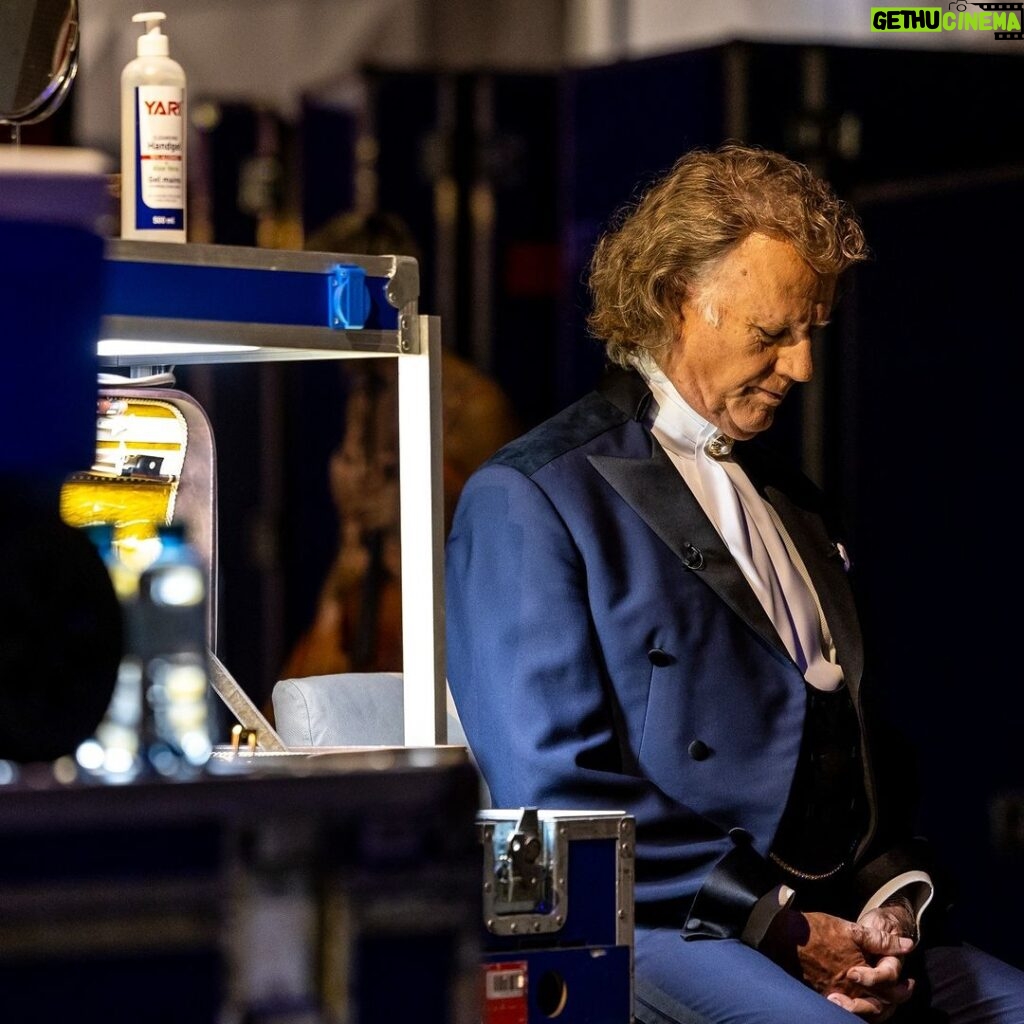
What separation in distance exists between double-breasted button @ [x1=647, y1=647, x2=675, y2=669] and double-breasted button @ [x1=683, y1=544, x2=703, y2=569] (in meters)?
0.12

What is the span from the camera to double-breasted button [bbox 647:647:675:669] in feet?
7.15

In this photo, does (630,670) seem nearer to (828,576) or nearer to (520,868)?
(828,576)

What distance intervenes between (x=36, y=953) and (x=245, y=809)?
5.6 inches

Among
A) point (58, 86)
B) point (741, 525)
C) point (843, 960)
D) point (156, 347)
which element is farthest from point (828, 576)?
point (58, 86)

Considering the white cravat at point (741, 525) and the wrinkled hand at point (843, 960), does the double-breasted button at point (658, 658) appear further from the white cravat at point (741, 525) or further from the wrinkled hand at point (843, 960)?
the wrinkled hand at point (843, 960)

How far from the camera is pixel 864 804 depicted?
2.29m

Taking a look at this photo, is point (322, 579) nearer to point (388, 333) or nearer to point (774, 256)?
point (774, 256)

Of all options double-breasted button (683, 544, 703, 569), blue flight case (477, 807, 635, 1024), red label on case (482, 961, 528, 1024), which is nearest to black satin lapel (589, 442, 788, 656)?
double-breasted button (683, 544, 703, 569)

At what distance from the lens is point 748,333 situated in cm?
234

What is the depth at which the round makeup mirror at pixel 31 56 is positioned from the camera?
1.87 metres

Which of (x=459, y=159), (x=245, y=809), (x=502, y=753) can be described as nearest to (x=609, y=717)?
(x=502, y=753)

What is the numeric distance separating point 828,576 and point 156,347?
103 cm

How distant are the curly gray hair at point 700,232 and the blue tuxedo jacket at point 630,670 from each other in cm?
19

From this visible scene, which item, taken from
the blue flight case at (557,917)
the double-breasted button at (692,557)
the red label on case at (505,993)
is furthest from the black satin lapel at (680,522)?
the red label on case at (505,993)
